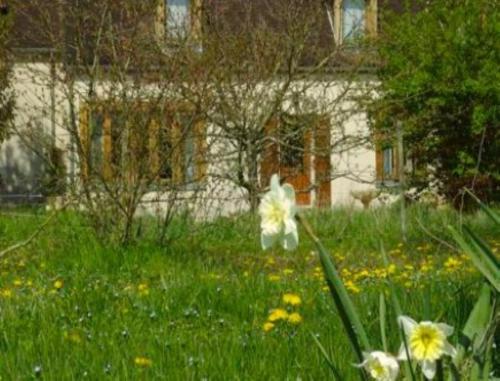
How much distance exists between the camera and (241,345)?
3635mm

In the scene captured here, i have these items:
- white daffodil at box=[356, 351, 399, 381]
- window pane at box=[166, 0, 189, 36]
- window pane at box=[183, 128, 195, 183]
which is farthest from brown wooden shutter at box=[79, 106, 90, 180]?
white daffodil at box=[356, 351, 399, 381]

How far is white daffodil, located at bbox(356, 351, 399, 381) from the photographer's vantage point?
1904mm

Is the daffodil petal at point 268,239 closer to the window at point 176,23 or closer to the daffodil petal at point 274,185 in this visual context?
the daffodil petal at point 274,185

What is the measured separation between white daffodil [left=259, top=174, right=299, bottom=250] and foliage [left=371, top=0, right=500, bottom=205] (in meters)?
12.1

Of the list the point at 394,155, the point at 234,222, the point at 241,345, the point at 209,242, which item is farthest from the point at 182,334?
the point at 394,155

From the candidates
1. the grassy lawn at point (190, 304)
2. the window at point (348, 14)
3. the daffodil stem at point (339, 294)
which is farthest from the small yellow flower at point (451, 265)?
the window at point (348, 14)

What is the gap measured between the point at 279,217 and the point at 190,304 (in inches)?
126

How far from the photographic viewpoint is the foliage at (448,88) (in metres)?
14.3

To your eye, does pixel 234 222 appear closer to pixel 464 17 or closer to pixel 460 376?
pixel 464 17

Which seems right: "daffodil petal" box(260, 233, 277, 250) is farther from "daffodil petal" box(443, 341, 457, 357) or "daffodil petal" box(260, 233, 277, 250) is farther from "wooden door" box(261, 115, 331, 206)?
"wooden door" box(261, 115, 331, 206)

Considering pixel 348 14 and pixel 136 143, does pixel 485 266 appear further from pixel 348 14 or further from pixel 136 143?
pixel 348 14

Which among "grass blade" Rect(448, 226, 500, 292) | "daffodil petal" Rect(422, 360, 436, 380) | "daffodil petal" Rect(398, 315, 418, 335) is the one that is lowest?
"daffodil petal" Rect(422, 360, 436, 380)

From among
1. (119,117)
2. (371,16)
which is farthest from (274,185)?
(371,16)

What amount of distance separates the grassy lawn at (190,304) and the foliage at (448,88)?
538cm
